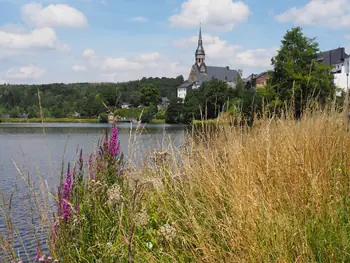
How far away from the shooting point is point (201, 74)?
5276 inches

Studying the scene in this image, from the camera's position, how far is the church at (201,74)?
5231 inches

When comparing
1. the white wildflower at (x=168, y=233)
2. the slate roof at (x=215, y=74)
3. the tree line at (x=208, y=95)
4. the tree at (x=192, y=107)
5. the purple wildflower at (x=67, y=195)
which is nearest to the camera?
the white wildflower at (x=168, y=233)

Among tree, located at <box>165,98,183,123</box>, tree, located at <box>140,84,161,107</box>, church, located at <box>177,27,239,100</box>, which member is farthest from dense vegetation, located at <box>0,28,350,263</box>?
church, located at <box>177,27,239,100</box>

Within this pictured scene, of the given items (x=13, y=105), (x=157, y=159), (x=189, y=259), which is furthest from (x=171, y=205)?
(x=13, y=105)

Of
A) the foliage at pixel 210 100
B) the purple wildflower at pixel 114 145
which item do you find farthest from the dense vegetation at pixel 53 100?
the purple wildflower at pixel 114 145

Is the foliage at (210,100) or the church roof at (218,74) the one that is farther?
the church roof at (218,74)

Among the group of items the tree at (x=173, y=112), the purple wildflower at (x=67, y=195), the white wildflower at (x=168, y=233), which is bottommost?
the tree at (x=173, y=112)

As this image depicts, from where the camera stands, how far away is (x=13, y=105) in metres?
104

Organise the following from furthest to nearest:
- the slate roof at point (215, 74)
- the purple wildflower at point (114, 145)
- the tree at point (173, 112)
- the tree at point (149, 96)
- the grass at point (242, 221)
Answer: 1. the slate roof at point (215, 74)
2. the tree at point (149, 96)
3. the tree at point (173, 112)
4. the purple wildflower at point (114, 145)
5. the grass at point (242, 221)

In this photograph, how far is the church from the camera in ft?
436

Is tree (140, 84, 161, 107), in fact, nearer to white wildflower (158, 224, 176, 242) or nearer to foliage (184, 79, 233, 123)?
foliage (184, 79, 233, 123)

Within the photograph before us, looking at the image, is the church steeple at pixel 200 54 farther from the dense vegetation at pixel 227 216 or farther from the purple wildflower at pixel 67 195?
the purple wildflower at pixel 67 195

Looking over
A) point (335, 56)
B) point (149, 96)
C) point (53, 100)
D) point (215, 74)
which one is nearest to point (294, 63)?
point (335, 56)

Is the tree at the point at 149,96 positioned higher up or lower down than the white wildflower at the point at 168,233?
higher up
